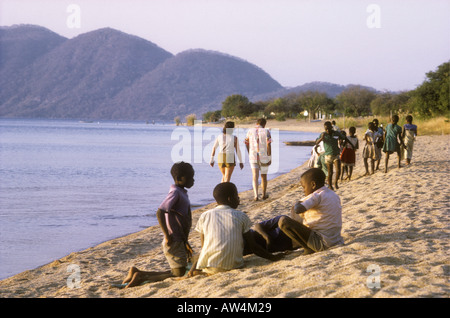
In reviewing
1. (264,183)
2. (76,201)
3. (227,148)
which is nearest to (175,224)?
(227,148)

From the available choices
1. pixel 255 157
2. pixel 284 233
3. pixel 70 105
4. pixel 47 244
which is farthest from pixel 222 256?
pixel 70 105

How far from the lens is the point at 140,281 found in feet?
18.1

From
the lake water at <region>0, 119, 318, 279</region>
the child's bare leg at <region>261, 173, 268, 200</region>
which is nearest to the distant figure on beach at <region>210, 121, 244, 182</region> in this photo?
the child's bare leg at <region>261, 173, 268, 200</region>

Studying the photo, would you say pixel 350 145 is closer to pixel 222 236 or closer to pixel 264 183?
pixel 264 183

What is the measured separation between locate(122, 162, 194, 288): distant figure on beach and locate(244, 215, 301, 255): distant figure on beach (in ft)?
2.65

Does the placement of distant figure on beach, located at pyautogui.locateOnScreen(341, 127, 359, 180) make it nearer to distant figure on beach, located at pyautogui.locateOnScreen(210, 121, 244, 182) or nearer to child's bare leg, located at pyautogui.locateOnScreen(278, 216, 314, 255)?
distant figure on beach, located at pyautogui.locateOnScreen(210, 121, 244, 182)

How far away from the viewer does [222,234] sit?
5312 millimetres

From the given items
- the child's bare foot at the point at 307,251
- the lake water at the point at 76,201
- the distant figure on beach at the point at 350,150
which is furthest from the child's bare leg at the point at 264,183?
the child's bare foot at the point at 307,251

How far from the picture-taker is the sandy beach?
14.7ft

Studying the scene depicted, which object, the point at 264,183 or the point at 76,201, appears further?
the point at 76,201

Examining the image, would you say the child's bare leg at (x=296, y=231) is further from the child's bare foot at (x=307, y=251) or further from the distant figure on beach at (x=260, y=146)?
the distant figure on beach at (x=260, y=146)

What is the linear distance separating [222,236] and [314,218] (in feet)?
3.62
